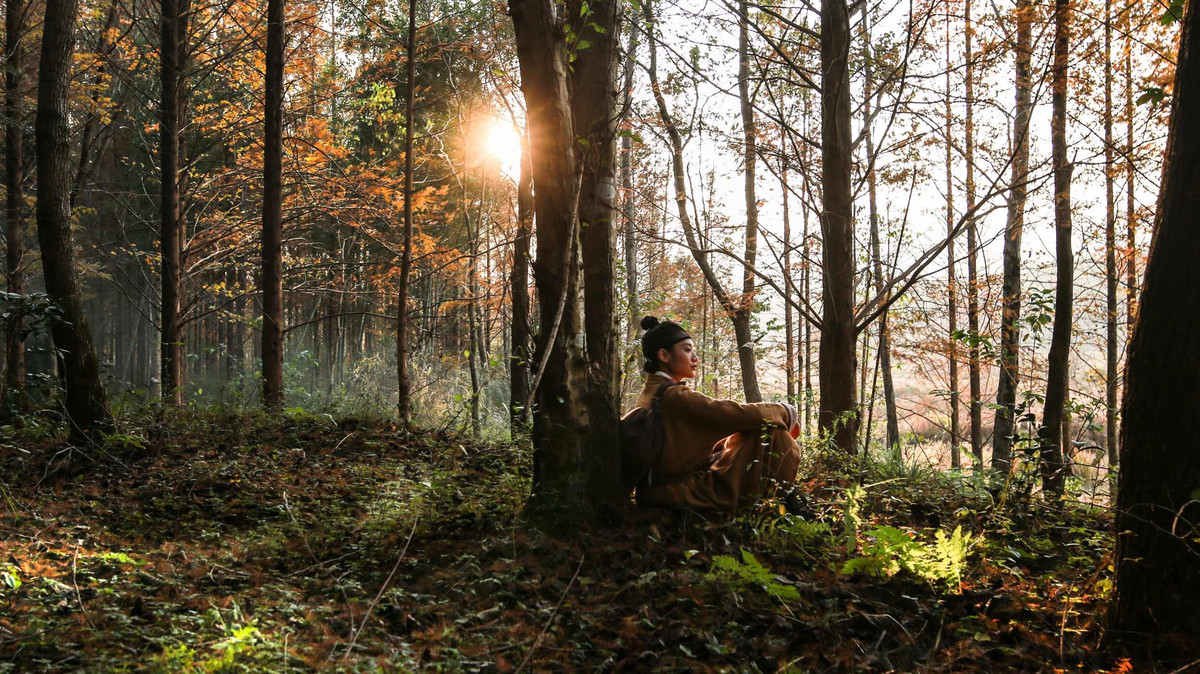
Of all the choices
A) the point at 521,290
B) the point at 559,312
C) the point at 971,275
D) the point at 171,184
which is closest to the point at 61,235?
the point at 521,290

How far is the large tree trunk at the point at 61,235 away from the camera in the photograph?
19.7ft

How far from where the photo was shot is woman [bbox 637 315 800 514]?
4.52 m

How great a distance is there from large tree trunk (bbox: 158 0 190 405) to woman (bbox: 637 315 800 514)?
7.82 meters

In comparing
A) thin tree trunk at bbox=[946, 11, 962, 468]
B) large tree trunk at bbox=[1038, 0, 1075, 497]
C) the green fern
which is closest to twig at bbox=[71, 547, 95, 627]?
the green fern

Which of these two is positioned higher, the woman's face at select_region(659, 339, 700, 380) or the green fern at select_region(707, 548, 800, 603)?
the woman's face at select_region(659, 339, 700, 380)

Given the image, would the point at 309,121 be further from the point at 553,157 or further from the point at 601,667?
the point at 601,667

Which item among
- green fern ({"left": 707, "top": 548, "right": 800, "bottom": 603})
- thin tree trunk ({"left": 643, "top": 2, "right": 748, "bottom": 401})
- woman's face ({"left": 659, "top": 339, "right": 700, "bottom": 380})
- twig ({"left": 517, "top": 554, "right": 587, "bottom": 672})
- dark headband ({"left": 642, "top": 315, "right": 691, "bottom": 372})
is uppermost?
thin tree trunk ({"left": 643, "top": 2, "right": 748, "bottom": 401})

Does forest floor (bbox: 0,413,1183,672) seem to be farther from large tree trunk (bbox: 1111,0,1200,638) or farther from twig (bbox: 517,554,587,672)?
large tree trunk (bbox: 1111,0,1200,638)

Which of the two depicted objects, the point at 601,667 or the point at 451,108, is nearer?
the point at 601,667

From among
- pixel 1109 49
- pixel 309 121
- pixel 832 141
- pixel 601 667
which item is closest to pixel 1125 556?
pixel 601 667

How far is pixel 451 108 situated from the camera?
1240cm

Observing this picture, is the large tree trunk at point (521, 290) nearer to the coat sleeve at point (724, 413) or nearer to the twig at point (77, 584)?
the coat sleeve at point (724, 413)

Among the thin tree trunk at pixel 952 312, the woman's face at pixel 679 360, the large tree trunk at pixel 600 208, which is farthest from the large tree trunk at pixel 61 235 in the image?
the thin tree trunk at pixel 952 312

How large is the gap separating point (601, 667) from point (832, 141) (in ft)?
18.8
